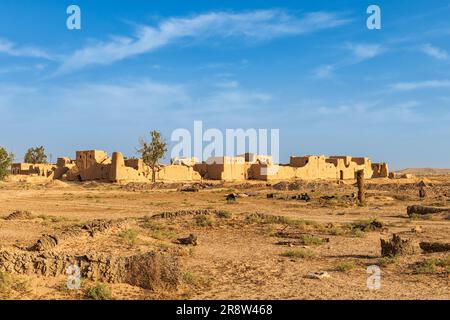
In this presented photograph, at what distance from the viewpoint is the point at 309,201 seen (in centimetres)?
2941

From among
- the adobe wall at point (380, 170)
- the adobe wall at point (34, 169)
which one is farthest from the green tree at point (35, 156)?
the adobe wall at point (380, 170)

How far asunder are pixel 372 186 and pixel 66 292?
129ft

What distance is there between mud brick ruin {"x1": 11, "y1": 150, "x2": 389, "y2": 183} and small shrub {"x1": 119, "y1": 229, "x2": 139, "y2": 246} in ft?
116

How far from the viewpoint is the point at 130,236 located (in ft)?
44.0

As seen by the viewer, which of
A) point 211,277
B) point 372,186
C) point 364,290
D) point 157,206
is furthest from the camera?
point 372,186

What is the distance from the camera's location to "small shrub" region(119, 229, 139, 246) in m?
12.7

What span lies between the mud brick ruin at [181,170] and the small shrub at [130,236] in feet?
116

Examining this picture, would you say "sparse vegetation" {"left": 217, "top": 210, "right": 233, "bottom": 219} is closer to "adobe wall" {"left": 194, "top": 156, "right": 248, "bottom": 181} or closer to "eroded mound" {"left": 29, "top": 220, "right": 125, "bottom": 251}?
"eroded mound" {"left": 29, "top": 220, "right": 125, "bottom": 251}

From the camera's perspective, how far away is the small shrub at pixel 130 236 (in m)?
12.7

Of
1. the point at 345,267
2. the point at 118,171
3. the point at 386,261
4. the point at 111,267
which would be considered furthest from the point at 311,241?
the point at 118,171

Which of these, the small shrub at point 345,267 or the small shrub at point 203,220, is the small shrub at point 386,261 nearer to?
the small shrub at point 345,267
